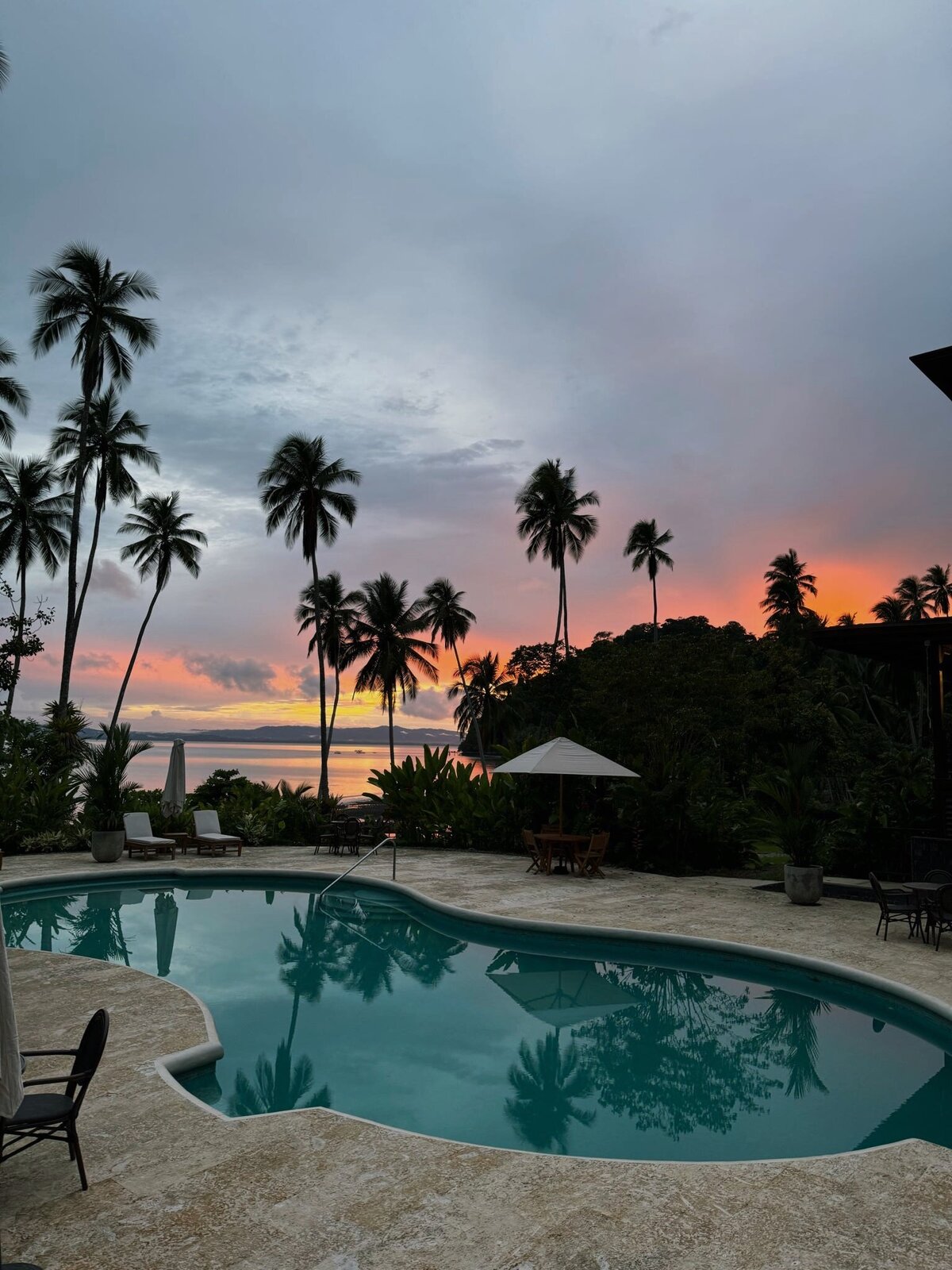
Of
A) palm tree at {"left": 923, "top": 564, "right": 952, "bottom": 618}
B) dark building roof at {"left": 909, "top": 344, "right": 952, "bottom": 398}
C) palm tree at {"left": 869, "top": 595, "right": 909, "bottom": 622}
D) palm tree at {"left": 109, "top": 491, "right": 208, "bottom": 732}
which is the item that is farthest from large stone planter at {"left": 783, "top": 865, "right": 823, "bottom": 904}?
palm tree at {"left": 923, "top": 564, "right": 952, "bottom": 618}

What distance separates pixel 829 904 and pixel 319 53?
1489 cm

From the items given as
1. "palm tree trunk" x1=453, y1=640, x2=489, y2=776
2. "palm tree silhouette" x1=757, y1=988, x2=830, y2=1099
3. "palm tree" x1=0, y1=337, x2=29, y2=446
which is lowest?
"palm tree silhouette" x1=757, y1=988, x2=830, y2=1099

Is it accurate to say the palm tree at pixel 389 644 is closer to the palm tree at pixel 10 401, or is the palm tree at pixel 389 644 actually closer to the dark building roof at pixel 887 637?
Result: the palm tree at pixel 10 401

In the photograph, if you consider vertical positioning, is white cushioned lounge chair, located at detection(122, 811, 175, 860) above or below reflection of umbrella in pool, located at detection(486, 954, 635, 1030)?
above

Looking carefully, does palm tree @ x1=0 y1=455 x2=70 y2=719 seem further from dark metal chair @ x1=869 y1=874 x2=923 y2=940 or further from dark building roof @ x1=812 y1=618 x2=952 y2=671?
dark metal chair @ x1=869 y1=874 x2=923 y2=940

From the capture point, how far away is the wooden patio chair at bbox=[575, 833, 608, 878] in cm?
1369

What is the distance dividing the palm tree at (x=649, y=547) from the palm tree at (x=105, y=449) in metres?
30.4

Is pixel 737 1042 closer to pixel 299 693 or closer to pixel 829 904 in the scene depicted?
pixel 829 904

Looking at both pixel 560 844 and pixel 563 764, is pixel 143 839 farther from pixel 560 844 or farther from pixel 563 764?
pixel 563 764

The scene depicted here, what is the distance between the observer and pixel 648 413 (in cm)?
1905

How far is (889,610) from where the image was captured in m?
57.0

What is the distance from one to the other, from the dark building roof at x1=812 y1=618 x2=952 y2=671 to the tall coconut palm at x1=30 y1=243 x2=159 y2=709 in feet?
75.3

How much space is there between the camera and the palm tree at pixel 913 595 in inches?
2272

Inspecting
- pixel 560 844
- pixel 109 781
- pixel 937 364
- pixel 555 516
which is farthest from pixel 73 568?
pixel 937 364
